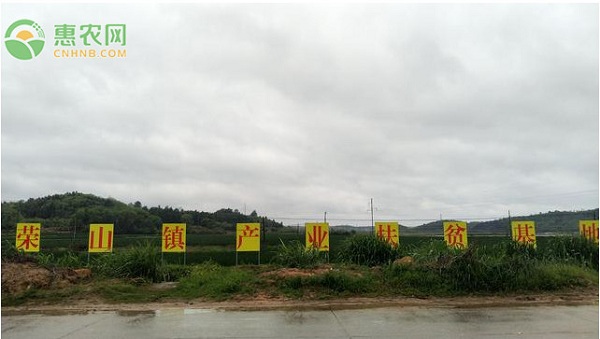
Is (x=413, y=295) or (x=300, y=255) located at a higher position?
(x=300, y=255)

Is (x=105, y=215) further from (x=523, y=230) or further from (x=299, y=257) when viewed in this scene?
(x=523, y=230)

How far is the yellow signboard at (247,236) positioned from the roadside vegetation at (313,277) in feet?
5.20

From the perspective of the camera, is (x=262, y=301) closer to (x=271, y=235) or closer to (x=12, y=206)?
(x=271, y=235)

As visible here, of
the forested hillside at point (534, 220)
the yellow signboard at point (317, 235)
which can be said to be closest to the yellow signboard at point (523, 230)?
the yellow signboard at point (317, 235)

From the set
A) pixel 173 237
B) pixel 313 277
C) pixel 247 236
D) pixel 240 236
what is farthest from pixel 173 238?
pixel 313 277

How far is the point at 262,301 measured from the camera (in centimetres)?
1059

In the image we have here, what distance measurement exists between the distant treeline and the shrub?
49.3 ft

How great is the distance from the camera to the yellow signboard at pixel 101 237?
15414mm

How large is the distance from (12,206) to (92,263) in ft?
68.9

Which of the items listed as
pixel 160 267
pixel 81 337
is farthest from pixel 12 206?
pixel 81 337

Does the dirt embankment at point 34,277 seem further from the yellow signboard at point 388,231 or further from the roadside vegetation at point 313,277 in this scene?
the yellow signboard at point 388,231

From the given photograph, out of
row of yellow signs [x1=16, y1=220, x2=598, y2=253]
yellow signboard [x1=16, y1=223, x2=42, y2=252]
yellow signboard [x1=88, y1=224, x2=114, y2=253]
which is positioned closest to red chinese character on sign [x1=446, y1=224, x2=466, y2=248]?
row of yellow signs [x1=16, y1=220, x2=598, y2=253]

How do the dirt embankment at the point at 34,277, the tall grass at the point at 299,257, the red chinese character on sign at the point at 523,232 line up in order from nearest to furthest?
1. the dirt embankment at the point at 34,277
2. the tall grass at the point at 299,257
3. the red chinese character on sign at the point at 523,232

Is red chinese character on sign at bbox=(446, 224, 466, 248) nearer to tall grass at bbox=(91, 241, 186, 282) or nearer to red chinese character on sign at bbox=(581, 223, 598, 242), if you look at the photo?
red chinese character on sign at bbox=(581, 223, 598, 242)
